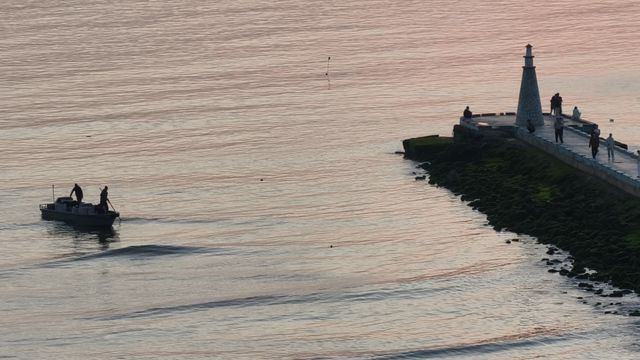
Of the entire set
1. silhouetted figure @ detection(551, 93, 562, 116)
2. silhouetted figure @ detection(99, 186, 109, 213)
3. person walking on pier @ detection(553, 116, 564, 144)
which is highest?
silhouetted figure @ detection(551, 93, 562, 116)

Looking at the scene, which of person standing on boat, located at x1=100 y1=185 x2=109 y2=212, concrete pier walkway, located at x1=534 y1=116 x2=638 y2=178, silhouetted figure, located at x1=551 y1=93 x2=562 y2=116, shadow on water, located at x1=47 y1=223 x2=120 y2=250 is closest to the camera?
concrete pier walkway, located at x1=534 y1=116 x2=638 y2=178

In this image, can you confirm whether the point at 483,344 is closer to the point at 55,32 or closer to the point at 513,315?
the point at 513,315

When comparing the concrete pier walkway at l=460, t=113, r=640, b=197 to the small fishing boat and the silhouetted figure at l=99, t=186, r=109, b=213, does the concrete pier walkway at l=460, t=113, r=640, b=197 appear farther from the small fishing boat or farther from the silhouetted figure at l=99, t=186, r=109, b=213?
the small fishing boat

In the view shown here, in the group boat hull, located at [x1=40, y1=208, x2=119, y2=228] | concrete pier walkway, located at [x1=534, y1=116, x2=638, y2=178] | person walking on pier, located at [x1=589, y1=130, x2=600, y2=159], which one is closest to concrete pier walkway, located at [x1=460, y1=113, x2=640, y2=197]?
Answer: concrete pier walkway, located at [x1=534, y1=116, x2=638, y2=178]

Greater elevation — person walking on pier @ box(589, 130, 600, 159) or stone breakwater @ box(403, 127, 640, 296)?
person walking on pier @ box(589, 130, 600, 159)

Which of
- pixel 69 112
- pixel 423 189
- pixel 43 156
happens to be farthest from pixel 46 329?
pixel 69 112
